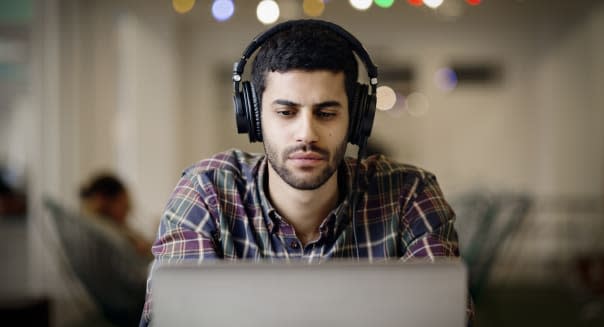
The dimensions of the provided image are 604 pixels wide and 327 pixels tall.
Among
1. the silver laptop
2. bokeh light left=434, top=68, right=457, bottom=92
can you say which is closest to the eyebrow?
the silver laptop

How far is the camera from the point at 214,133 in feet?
20.9

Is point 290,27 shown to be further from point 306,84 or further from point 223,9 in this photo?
point 223,9

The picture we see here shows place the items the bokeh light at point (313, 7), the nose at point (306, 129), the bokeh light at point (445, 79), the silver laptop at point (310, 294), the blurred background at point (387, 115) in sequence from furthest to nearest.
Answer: the bokeh light at point (445, 79)
the bokeh light at point (313, 7)
the blurred background at point (387, 115)
the nose at point (306, 129)
the silver laptop at point (310, 294)

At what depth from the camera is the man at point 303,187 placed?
1096 mm

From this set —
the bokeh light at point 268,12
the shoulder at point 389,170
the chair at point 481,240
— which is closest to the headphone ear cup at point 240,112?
the shoulder at point 389,170

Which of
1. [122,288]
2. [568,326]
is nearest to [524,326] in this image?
[568,326]

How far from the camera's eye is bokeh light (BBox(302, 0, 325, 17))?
387 centimetres

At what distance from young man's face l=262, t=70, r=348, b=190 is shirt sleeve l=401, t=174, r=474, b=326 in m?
0.19

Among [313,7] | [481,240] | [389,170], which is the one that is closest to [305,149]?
[389,170]

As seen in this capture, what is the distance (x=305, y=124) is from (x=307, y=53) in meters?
0.13

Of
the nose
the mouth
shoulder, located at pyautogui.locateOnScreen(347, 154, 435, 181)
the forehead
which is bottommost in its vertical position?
shoulder, located at pyautogui.locateOnScreen(347, 154, 435, 181)

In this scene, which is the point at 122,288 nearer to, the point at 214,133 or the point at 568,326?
the point at 568,326

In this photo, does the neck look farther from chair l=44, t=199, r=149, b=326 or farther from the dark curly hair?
chair l=44, t=199, r=149, b=326

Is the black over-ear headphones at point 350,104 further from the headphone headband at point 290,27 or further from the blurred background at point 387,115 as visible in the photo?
the blurred background at point 387,115
